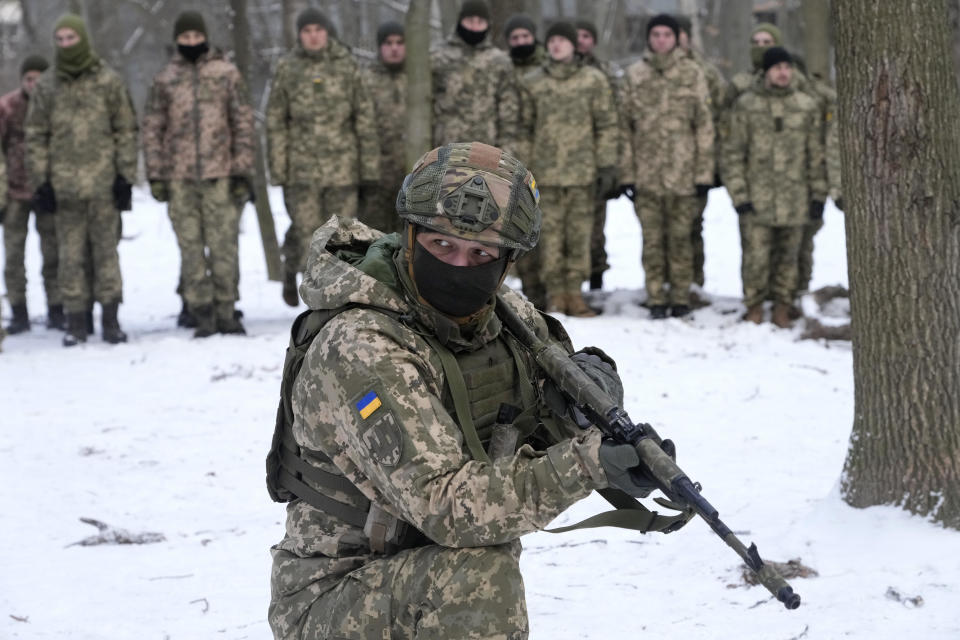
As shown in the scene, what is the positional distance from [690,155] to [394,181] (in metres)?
2.33

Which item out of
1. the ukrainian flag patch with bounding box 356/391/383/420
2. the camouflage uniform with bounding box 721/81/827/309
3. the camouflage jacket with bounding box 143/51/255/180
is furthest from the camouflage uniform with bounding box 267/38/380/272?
the ukrainian flag patch with bounding box 356/391/383/420

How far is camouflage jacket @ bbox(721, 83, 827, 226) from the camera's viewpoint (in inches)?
341

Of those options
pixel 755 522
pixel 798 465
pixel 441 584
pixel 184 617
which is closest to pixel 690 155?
pixel 798 465

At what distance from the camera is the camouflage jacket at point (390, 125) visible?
922 cm

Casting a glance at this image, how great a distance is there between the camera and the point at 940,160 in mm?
4215

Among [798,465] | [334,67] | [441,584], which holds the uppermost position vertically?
[334,67]

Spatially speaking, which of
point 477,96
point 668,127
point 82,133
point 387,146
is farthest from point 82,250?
point 668,127

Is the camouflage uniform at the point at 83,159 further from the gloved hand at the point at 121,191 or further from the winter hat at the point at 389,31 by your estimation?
the winter hat at the point at 389,31

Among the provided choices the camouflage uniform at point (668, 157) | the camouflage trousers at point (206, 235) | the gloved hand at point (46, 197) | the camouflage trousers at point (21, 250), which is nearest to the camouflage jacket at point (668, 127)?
the camouflage uniform at point (668, 157)

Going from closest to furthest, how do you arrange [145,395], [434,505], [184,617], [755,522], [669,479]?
[669,479]
[434,505]
[184,617]
[755,522]
[145,395]

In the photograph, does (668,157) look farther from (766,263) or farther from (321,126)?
(321,126)

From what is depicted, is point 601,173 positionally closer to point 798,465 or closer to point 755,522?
point 798,465

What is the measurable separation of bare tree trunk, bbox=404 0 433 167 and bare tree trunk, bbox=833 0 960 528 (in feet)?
14.6

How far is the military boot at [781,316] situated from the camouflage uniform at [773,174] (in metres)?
0.04
